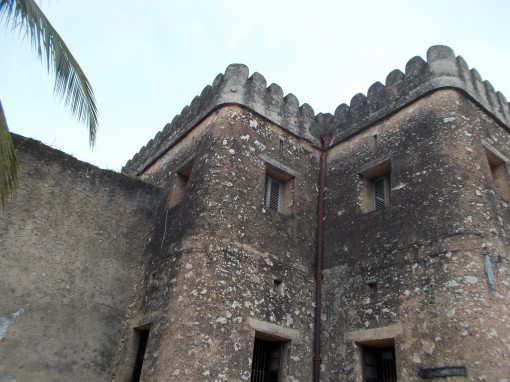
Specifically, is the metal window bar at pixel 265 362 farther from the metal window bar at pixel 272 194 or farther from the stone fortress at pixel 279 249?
the metal window bar at pixel 272 194

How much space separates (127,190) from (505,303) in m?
7.60

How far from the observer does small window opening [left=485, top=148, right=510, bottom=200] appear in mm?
9008

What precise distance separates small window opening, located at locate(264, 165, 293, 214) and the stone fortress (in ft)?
0.14

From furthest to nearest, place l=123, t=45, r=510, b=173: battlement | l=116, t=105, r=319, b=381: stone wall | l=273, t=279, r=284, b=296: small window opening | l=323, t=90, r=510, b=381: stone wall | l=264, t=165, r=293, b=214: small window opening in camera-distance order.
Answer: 1. l=264, t=165, r=293, b=214: small window opening
2. l=123, t=45, r=510, b=173: battlement
3. l=273, t=279, r=284, b=296: small window opening
4. l=116, t=105, r=319, b=381: stone wall
5. l=323, t=90, r=510, b=381: stone wall

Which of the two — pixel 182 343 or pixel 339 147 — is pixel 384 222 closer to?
pixel 339 147

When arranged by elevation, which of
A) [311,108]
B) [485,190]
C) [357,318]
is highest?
[311,108]

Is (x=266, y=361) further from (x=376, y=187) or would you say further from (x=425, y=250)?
(x=376, y=187)

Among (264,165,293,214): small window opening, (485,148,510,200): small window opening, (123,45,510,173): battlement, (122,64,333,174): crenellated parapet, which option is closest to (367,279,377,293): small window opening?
(264,165,293,214): small window opening

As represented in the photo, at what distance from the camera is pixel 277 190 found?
1040cm

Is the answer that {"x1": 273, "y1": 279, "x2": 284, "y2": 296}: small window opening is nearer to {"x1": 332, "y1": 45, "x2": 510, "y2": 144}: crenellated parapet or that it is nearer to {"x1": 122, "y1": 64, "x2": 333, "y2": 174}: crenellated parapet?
{"x1": 122, "y1": 64, "x2": 333, "y2": 174}: crenellated parapet

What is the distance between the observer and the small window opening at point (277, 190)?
10.1 m

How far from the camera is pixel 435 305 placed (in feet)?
23.8

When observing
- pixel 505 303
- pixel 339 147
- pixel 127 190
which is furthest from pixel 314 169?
pixel 505 303

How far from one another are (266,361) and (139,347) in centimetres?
240
